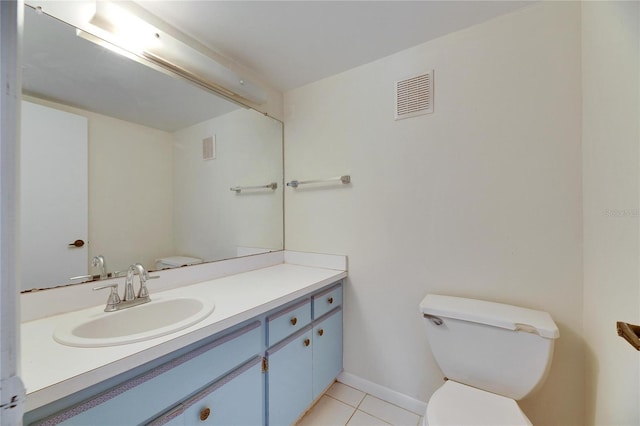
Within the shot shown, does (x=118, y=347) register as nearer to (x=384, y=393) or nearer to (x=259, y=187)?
(x=259, y=187)

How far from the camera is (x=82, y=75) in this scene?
3.65 ft

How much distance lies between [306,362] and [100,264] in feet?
3.70

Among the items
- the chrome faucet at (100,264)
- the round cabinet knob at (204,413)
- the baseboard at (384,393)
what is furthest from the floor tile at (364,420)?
the chrome faucet at (100,264)

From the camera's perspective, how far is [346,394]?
1.67 meters

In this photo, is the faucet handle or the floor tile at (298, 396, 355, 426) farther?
the floor tile at (298, 396, 355, 426)

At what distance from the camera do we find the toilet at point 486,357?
99 centimetres

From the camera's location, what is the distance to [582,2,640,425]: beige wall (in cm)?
77

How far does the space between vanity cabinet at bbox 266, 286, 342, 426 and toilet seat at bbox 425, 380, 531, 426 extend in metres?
0.65

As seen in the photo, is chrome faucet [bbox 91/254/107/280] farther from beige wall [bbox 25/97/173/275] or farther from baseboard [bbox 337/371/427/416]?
baseboard [bbox 337/371/427/416]

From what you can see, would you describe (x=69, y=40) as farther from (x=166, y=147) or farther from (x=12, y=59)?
(x=12, y=59)

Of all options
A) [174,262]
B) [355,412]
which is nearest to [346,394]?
[355,412]

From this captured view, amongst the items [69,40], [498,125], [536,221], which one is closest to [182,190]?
[69,40]

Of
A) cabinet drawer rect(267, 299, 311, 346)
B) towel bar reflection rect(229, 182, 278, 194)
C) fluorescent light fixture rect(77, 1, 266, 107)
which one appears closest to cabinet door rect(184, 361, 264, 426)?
cabinet drawer rect(267, 299, 311, 346)

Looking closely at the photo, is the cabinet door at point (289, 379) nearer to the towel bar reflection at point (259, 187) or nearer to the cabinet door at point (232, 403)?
the cabinet door at point (232, 403)
